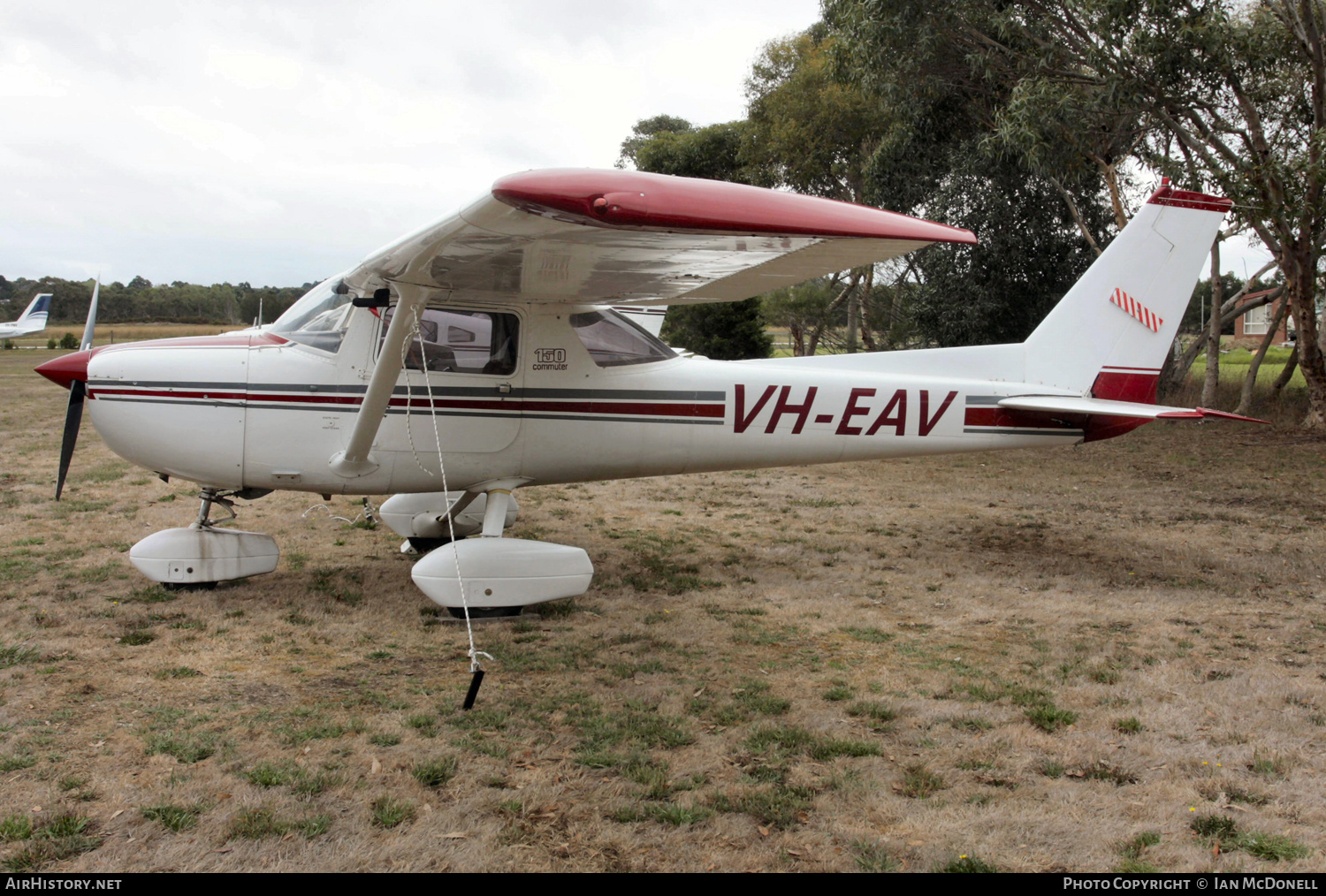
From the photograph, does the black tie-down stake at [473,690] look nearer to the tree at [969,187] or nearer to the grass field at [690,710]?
the grass field at [690,710]

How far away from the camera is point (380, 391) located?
16.4 ft

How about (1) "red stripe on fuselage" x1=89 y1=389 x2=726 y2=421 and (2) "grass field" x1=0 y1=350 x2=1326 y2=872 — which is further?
(1) "red stripe on fuselage" x1=89 y1=389 x2=726 y2=421

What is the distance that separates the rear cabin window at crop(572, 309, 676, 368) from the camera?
584cm

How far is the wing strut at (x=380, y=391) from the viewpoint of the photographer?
466cm

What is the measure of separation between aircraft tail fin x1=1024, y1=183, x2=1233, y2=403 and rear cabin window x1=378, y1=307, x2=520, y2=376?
4237mm

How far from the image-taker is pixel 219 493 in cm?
580

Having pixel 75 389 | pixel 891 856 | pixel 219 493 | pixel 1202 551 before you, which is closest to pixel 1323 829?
pixel 891 856

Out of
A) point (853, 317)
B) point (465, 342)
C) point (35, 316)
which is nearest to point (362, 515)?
point (465, 342)

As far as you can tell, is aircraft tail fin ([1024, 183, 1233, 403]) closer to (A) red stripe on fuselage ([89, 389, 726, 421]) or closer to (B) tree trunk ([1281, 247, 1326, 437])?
(A) red stripe on fuselage ([89, 389, 726, 421])

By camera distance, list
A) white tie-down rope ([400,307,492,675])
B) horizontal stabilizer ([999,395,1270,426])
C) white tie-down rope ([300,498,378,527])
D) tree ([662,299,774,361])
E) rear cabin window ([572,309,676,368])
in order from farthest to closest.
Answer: tree ([662,299,774,361])
white tie-down rope ([300,498,378,527])
horizontal stabilizer ([999,395,1270,426])
rear cabin window ([572,309,676,368])
white tie-down rope ([400,307,492,675])

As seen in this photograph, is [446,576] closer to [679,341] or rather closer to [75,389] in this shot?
[75,389]

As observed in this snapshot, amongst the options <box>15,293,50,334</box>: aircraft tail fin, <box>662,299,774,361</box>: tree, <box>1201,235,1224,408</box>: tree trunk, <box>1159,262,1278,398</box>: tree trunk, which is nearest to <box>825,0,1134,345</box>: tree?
<box>1201,235,1224,408</box>: tree trunk

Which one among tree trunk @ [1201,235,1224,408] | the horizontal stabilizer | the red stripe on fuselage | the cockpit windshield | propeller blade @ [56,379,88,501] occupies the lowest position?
propeller blade @ [56,379,88,501]

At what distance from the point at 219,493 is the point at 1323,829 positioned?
19.9 feet
